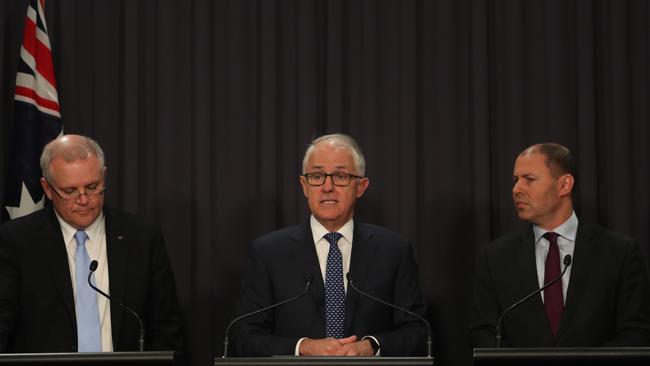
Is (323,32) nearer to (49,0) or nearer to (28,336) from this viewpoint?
(49,0)

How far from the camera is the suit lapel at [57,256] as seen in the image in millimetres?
4113

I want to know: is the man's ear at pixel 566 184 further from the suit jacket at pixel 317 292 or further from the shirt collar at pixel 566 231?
the suit jacket at pixel 317 292

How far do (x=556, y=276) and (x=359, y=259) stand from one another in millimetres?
880

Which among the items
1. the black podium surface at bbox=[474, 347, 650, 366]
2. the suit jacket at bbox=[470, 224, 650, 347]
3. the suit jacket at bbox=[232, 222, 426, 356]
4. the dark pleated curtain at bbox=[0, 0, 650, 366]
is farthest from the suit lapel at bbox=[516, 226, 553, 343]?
the black podium surface at bbox=[474, 347, 650, 366]

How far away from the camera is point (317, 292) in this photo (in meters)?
4.18

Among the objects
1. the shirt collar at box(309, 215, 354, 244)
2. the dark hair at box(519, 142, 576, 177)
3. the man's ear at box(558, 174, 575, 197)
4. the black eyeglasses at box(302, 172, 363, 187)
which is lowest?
the shirt collar at box(309, 215, 354, 244)

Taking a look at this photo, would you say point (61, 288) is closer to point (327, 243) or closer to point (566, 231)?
point (327, 243)

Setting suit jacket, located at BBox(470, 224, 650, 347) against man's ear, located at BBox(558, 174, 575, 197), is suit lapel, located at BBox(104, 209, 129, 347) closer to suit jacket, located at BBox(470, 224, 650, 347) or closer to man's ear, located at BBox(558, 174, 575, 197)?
suit jacket, located at BBox(470, 224, 650, 347)

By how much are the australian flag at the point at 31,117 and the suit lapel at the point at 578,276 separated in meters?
2.52

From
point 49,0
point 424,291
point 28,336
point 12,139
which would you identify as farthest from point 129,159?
point 424,291

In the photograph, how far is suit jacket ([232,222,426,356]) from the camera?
411 cm

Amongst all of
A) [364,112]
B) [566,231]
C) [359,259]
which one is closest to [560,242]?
[566,231]

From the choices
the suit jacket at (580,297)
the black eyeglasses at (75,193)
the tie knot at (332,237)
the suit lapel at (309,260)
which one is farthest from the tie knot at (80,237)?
the suit jacket at (580,297)

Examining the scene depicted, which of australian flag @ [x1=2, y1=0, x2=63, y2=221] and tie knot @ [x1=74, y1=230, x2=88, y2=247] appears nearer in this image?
tie knot @ [x1=74, y1=230, x2=88, y2=247]
